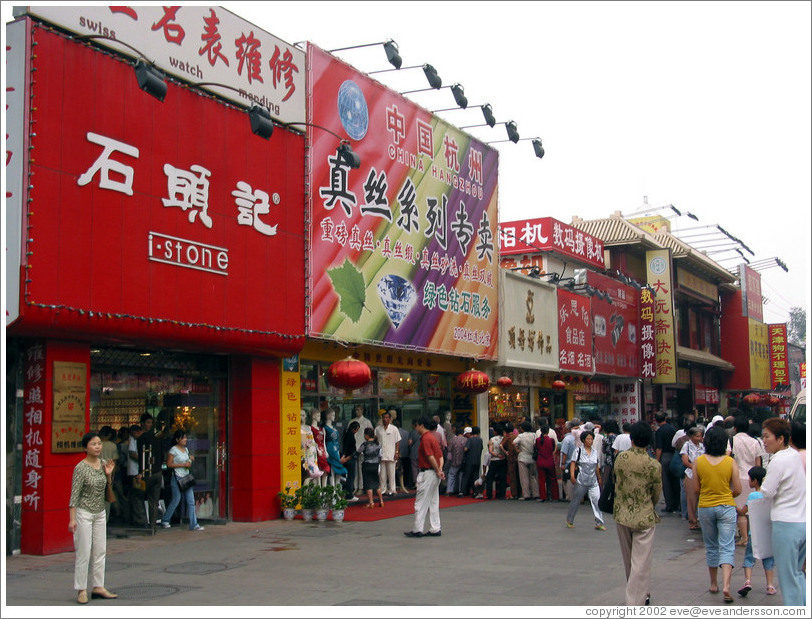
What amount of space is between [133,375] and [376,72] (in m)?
8.01

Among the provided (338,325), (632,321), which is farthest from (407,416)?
(632,321)

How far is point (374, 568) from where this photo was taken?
427 inches

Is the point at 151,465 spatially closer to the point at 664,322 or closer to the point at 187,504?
the point at 187,504

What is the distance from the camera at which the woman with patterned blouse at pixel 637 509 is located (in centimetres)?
832

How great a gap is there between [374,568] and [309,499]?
487 centimetres

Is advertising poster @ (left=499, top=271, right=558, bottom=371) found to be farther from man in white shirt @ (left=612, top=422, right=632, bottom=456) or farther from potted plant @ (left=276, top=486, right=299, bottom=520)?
potted plant @ (left=276, top=486, right=299, bottom=520)

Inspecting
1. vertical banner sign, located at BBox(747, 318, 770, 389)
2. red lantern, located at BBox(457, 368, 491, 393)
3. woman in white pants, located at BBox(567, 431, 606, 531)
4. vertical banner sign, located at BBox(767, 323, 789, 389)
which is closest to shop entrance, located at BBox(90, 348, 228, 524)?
woman in white pants, located at BBox(567, 431, 606, 531)

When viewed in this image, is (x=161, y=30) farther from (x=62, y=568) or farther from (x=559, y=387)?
(x=559, y=387)

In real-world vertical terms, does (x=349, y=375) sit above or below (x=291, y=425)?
above

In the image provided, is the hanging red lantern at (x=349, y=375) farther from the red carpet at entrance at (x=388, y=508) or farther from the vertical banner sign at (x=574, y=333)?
the vertical banner sign at (x=574, y=333)

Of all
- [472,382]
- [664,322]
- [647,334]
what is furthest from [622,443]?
[664,322]

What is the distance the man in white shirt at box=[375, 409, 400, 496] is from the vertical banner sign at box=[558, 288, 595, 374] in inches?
370

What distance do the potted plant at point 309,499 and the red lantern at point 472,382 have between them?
18.4 feet

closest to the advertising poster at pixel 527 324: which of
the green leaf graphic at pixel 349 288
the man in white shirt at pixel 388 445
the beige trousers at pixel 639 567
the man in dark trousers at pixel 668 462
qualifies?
the man in white shirt at pixel 388 445
